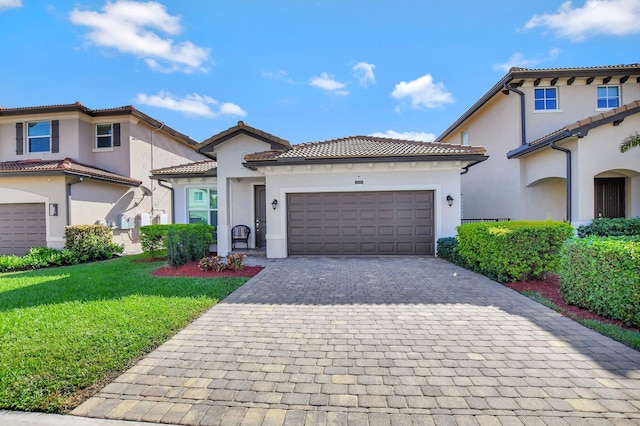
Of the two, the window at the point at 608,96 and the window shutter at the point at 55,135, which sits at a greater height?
the window at the point at 608,96

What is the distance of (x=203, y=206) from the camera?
44.2ft

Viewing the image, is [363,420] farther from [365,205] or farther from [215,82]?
[215,82]

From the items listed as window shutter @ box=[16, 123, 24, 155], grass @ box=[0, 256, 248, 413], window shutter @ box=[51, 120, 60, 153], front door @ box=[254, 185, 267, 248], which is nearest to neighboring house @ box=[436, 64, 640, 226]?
front door @ box=[254, 185, 267, 248]

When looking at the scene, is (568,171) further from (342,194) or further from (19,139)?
(19,139)

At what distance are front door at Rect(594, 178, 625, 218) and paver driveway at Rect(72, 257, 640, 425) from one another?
935cm

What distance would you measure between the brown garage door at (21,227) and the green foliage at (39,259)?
144 centimetres

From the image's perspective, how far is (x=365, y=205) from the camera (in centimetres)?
1096

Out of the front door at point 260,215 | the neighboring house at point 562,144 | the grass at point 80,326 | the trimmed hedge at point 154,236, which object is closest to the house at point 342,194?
the front door at point 260,215

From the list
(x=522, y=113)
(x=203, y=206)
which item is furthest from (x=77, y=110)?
(x=522, y=113)

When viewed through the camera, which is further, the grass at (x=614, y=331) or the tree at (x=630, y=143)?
the tree at (x=630, y=143)

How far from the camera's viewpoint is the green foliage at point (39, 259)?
10273 millimetres

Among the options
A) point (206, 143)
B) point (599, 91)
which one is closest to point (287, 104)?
point (206, 143)

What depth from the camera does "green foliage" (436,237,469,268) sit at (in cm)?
896

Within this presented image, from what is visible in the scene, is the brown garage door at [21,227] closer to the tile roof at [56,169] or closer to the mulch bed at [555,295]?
the tile roof at [56,169]
